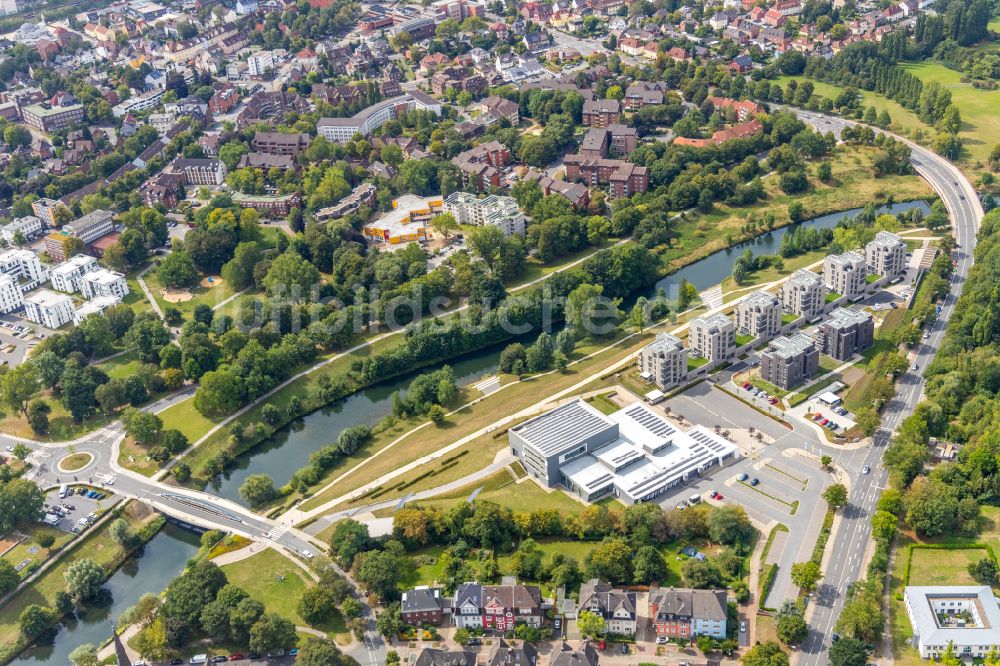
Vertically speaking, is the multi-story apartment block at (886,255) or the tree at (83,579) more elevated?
the multi-story apartment block at (886,255)

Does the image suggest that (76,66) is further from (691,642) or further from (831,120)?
(691,642)

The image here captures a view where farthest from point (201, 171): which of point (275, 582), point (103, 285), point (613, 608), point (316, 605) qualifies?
point (613, 608)

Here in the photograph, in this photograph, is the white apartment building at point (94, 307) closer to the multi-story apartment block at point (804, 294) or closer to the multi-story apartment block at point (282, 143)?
the multi-story apartment block at point (282, 143)

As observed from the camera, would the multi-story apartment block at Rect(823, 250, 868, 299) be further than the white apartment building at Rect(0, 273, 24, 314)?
No

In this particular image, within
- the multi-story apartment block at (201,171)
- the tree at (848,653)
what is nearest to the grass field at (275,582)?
the tree at (848,653)

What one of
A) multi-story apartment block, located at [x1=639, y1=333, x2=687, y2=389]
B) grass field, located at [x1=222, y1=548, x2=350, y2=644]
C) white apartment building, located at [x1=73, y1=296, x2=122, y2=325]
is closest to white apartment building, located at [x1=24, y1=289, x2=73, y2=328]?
Result: white apartment building, located at [x1=73, y1=296, x2=122, y2=325]

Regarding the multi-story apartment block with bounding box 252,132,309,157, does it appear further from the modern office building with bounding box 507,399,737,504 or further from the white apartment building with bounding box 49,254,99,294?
the modern office building with bounding box 507,399,737,504
